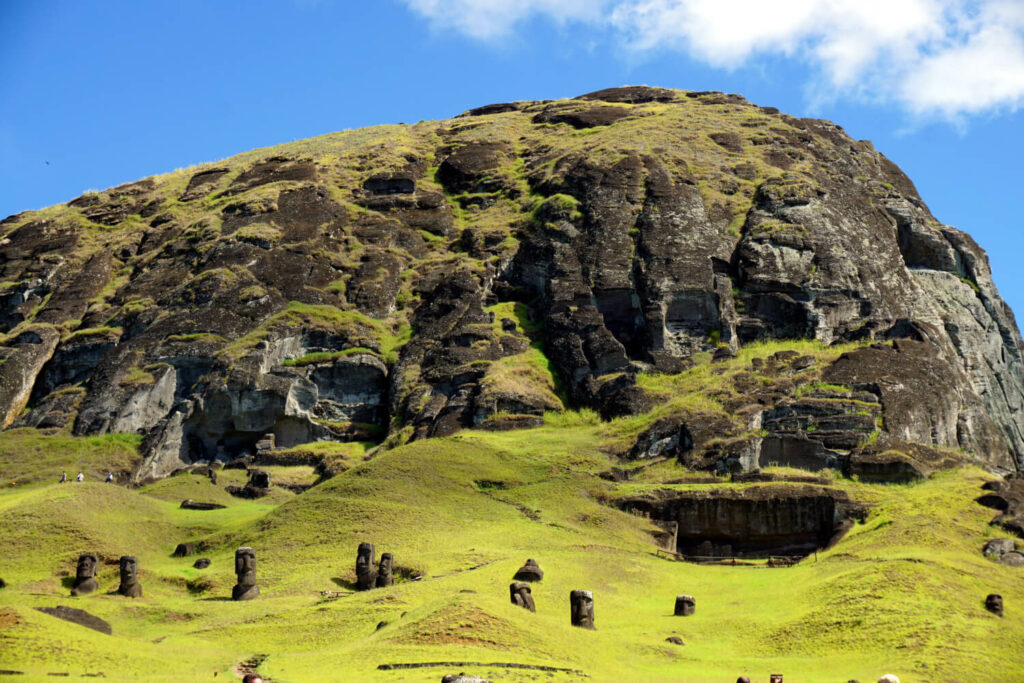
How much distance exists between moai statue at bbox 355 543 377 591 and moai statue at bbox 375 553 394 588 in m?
0.18

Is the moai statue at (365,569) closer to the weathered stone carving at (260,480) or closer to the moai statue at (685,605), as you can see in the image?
the moai statue at (685,605)

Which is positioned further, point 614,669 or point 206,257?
point 206,257

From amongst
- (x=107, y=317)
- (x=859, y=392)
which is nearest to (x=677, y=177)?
(x=859, y=392)

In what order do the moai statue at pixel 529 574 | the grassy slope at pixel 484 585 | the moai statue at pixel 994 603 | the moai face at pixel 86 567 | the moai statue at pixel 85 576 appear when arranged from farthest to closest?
the moai face at pixel 86 567
the moai statue at pixel 85 576
the moai statue at pixel 529 574
the moai statue at pixel 994 603
the grassy slope at pixel 484 585

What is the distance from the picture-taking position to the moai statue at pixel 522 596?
40.1 meters

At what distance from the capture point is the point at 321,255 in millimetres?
102438

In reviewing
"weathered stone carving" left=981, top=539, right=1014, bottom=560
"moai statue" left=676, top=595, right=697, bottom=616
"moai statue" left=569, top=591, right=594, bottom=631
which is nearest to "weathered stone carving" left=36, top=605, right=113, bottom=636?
"moai statue" left=569, top=591, right=594, bottom=631

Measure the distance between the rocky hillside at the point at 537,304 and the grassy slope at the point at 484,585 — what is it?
8226 millimetres

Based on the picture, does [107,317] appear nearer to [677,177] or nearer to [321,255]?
[321,255]

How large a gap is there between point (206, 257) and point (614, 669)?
253 ft

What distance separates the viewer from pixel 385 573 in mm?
47875

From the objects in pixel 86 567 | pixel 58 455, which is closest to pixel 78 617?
pixel 86 567

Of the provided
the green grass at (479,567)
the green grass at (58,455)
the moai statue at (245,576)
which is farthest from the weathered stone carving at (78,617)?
the green grass at (58,455)

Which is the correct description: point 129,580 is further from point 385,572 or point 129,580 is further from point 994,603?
point 994,603
